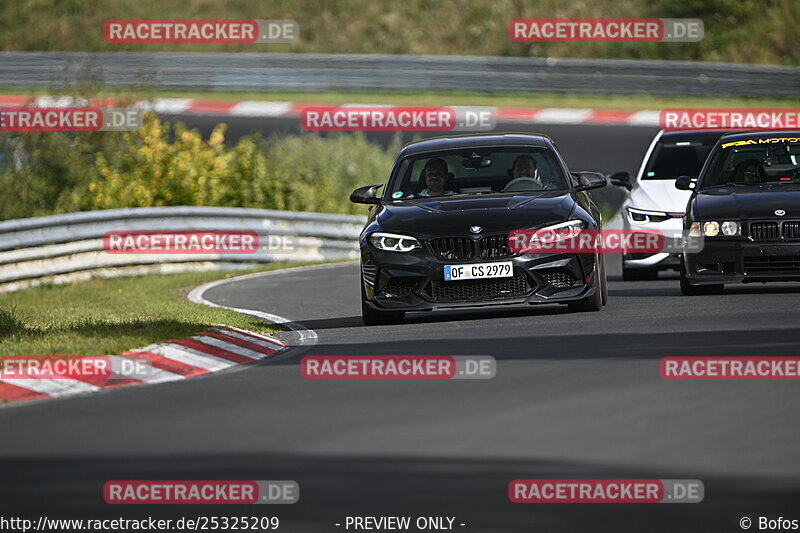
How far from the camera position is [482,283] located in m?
12.9

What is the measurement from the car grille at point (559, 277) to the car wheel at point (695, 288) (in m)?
2.32

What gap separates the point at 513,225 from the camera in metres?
13.0

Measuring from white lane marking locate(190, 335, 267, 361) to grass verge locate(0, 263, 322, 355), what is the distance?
0.39 feet

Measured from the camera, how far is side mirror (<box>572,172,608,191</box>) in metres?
14.0

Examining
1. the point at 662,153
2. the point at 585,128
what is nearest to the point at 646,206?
the point at 662,153

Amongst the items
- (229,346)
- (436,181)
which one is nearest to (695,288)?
(436,181)

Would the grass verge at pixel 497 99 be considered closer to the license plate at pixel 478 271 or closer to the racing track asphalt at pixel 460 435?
the license plate at pixel 478 271

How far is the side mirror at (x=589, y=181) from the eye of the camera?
1398 centimetres

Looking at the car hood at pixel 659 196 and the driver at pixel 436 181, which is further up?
the driver at pixel 436 181

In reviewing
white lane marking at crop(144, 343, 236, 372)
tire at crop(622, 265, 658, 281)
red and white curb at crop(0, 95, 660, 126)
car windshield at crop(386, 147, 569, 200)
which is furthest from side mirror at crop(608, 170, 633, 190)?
red and white curb at crop(0, 95, 660, 126)

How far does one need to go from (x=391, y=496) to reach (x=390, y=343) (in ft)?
16.7

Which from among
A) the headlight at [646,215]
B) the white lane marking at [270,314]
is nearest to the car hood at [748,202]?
the headlight at [646,215]

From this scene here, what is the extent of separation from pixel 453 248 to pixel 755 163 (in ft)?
13.3

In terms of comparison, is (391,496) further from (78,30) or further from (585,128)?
(78,30)
